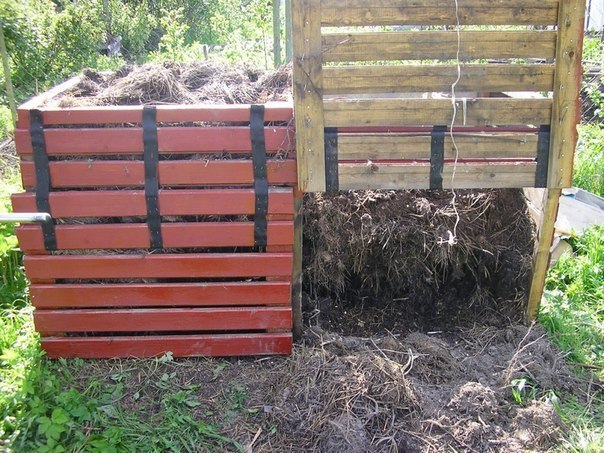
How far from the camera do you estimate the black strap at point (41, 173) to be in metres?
3.23

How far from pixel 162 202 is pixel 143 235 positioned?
0.74 feet

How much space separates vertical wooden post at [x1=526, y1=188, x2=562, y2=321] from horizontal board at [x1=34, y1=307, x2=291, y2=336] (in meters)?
1.65

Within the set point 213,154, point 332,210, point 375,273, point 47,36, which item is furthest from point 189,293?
point 47,36

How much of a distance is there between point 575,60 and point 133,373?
3073 mm

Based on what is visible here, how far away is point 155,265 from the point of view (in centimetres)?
345

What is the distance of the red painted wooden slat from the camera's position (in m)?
3.25

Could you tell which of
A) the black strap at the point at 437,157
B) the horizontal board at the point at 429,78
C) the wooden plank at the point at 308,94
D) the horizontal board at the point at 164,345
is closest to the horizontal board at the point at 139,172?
the wooden plank at the point at 308,94

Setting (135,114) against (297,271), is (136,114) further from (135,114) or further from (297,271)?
(297,271)

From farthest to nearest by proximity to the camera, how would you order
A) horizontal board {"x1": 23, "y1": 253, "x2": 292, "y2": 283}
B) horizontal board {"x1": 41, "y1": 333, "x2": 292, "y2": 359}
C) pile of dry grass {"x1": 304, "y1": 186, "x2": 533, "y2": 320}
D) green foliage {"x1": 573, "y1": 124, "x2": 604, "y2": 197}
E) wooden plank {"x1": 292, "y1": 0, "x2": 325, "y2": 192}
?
1. green foliage {"x1": 573, "y1": 124, "x2": 604, "y2": 197}
2. pile of dry grass {"x1": 304, "y1": 186, "x2": 533, "y2": 320}
3. horizontal board {"x1": 41, "y1": 333, "x2": 292, "y2": 359}
4. horizontal board {"x1": 23, "y1": 253, "x2": 292, "y2": 283}
5. wooden plank {"x1": 292, "y1": 0, "x2": 325, "y2": 192}

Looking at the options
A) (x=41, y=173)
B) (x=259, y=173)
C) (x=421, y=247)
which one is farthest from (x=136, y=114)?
(x=421, y=247)

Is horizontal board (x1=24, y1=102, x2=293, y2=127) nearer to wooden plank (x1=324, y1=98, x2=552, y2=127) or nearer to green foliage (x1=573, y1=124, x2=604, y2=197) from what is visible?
wooden plank (x1=324, y1=98, x2=552, y2=127)

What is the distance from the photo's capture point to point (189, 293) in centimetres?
350

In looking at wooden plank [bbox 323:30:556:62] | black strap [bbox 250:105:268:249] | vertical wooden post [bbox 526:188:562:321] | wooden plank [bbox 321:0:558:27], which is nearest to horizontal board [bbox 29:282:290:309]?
black strap [bbox 250:105:268:249]

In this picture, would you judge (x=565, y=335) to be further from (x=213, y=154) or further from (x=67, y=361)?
(x=67, y=361)
